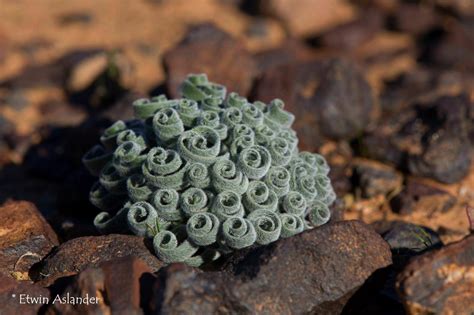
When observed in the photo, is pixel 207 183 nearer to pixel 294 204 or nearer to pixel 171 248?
pixel 171 248

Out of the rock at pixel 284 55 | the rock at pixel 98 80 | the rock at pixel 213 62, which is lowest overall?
the rock at pixel 98 80

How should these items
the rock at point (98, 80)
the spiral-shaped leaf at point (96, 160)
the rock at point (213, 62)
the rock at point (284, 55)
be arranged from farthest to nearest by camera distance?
→ the rock at point (284, 55) → the rock at point (98, 80) → the rock at point (213, 62) → the spiral-shaped leaf at point (96, 160)

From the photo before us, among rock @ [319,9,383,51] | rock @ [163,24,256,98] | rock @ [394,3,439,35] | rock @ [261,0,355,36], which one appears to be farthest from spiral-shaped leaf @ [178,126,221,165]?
rock @ [394,3,439,35]

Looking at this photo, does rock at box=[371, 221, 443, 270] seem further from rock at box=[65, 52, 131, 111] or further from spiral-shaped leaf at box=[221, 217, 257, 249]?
rock at box=[65, 52, 131, 111]

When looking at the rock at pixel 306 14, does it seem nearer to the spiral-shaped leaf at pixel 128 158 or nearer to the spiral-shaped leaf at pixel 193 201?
the spiral-shaped leaf at pixel 128 158

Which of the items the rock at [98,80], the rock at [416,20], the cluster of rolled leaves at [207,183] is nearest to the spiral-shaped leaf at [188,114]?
the cluster of rolled leaves at [207,183]

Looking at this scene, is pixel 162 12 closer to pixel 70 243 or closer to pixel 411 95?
pixel 411 95
